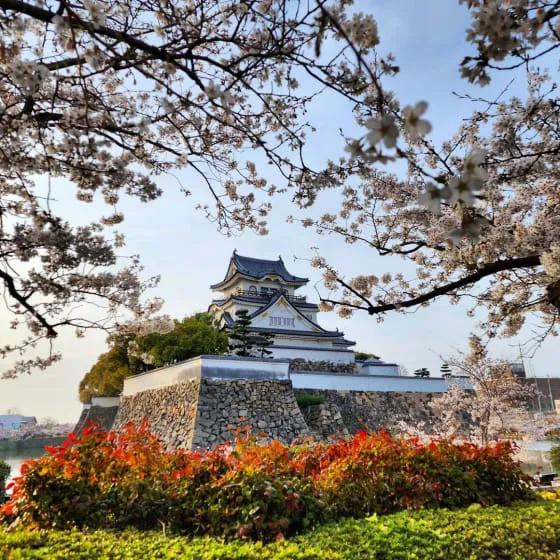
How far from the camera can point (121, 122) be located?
3.24m

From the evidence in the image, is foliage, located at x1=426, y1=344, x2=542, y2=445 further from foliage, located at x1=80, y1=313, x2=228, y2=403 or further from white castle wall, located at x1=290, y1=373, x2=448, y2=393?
foliage, located at x1=80, y1=313, x2=228, y2=403

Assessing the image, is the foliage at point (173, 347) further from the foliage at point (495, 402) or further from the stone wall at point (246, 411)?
the foliage at point (495, 402)

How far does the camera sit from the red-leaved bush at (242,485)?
3.26 metres

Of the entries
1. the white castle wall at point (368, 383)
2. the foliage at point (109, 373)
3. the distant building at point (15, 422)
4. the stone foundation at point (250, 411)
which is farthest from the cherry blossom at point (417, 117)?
the distant building at point (15, 422)

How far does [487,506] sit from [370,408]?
13.5 metres

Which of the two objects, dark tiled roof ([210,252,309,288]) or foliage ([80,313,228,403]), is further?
dark tiled roof ([210,252,309,288])

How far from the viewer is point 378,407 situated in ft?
56.3

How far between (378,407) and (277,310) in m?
7.63

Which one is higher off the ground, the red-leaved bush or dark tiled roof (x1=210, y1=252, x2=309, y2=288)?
dark tiled roof (x1=210, y1=252, x2=309, y2=288)

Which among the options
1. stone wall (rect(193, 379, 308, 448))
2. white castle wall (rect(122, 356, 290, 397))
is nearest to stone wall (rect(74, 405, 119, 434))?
white castle wall (rect(122, 356, 290, 397))

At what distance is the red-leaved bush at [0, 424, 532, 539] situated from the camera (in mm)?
3262

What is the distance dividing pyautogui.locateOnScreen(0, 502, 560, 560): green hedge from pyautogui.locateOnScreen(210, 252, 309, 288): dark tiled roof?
22.2 metres

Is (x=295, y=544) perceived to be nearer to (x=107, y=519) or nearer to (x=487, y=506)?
(x=107, y=519)

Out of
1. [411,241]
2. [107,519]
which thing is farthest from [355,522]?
[411,241]
